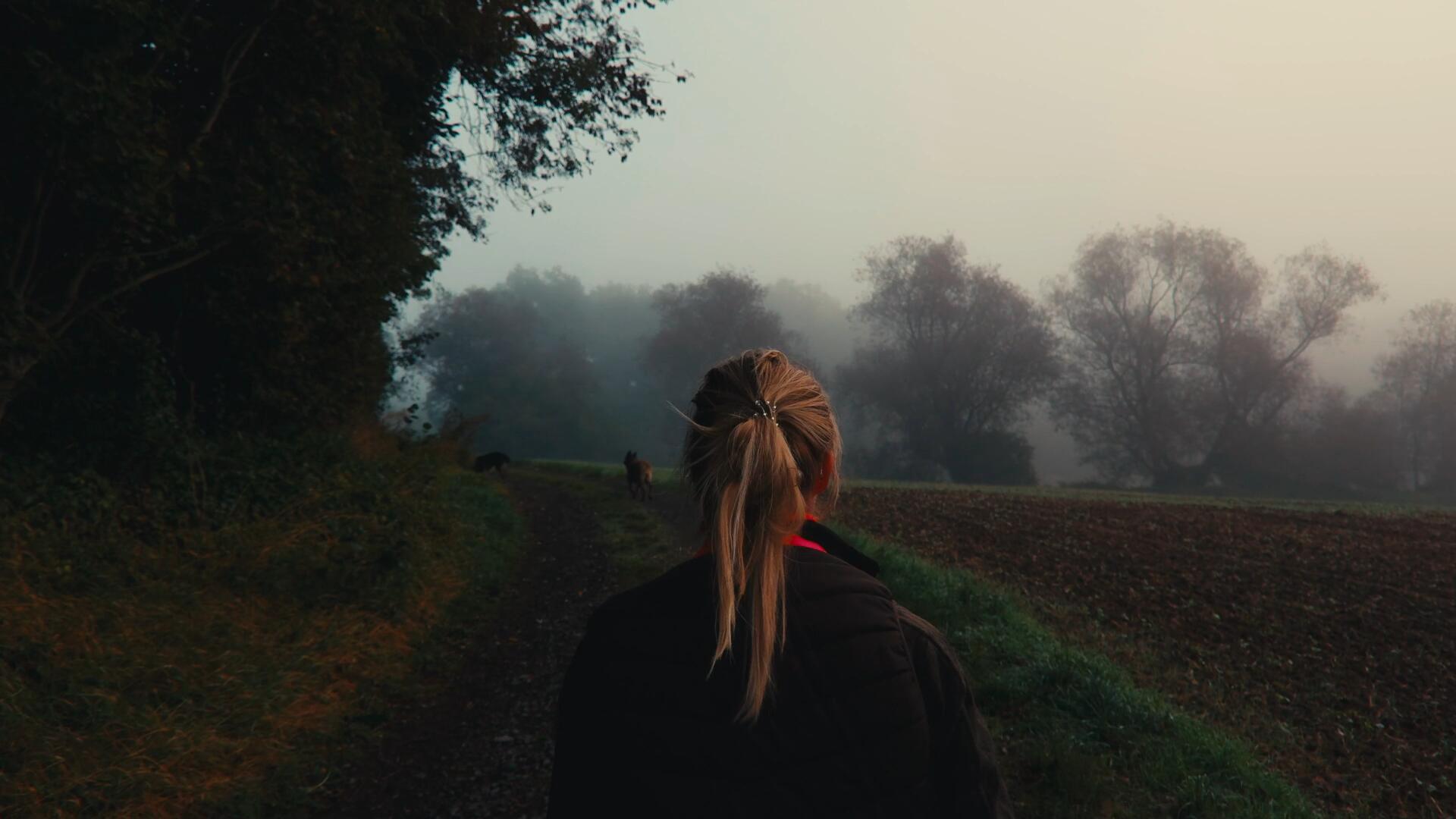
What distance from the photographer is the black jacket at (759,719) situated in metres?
1.59

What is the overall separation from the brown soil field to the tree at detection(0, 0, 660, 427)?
894 cm

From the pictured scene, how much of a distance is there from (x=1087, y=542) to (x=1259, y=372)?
141 ft

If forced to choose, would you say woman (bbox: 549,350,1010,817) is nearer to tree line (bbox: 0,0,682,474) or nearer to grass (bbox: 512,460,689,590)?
tree line (bbox: 0,0,682,474)

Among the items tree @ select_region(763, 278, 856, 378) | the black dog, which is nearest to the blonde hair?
the black dog

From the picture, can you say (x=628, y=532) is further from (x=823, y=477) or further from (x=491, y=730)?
(x=823, y=477)

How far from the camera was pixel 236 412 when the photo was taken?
9492 mm

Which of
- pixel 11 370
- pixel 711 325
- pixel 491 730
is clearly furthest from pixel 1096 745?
pixel 711 325

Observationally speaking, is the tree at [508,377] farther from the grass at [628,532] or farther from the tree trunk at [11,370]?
the tree trunk at [11,370]

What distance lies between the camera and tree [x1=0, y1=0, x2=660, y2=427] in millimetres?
6355

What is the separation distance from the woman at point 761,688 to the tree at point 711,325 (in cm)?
5779

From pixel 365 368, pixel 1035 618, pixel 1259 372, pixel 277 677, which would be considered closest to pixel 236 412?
pixel 365 368

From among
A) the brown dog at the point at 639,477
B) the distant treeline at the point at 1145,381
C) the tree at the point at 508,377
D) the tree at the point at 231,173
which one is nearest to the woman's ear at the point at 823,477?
the tree at the point at 231,173

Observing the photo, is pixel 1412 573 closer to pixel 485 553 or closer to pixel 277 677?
pixel 485 553

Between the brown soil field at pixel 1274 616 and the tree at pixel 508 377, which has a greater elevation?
the tree at pixel 508 377
